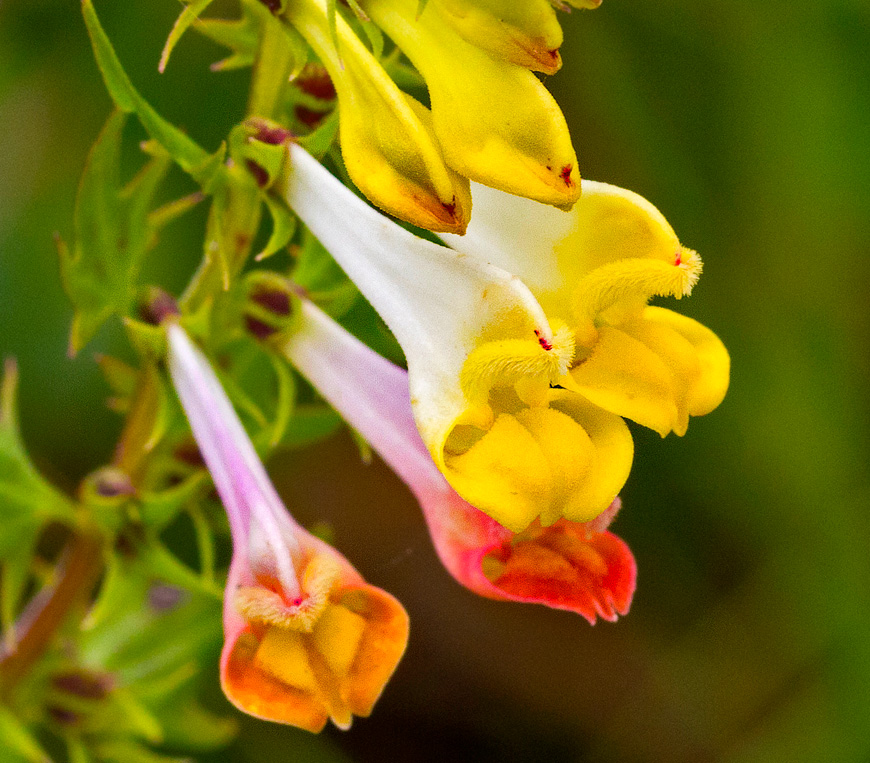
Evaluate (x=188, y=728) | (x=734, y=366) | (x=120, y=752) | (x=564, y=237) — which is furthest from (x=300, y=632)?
(x=734, y=366)

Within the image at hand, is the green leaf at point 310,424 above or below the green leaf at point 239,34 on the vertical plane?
below

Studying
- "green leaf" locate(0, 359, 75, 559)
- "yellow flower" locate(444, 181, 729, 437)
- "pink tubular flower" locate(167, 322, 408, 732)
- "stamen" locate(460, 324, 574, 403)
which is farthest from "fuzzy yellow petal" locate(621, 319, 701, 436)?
"green leaf" locate(0, 359, 75, 559)

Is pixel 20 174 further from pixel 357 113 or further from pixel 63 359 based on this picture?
pixel 357 113

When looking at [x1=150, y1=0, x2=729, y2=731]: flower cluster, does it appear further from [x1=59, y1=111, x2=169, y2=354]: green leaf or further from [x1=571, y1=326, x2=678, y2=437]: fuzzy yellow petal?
[x1=59, y1=111, x2=169, y2=354]: green leaf

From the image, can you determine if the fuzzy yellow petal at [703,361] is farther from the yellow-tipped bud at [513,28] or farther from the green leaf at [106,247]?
the green leaf at [106,247]

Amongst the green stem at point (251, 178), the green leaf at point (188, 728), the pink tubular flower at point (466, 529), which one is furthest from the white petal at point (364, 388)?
the green leaf at point (188, 728)
